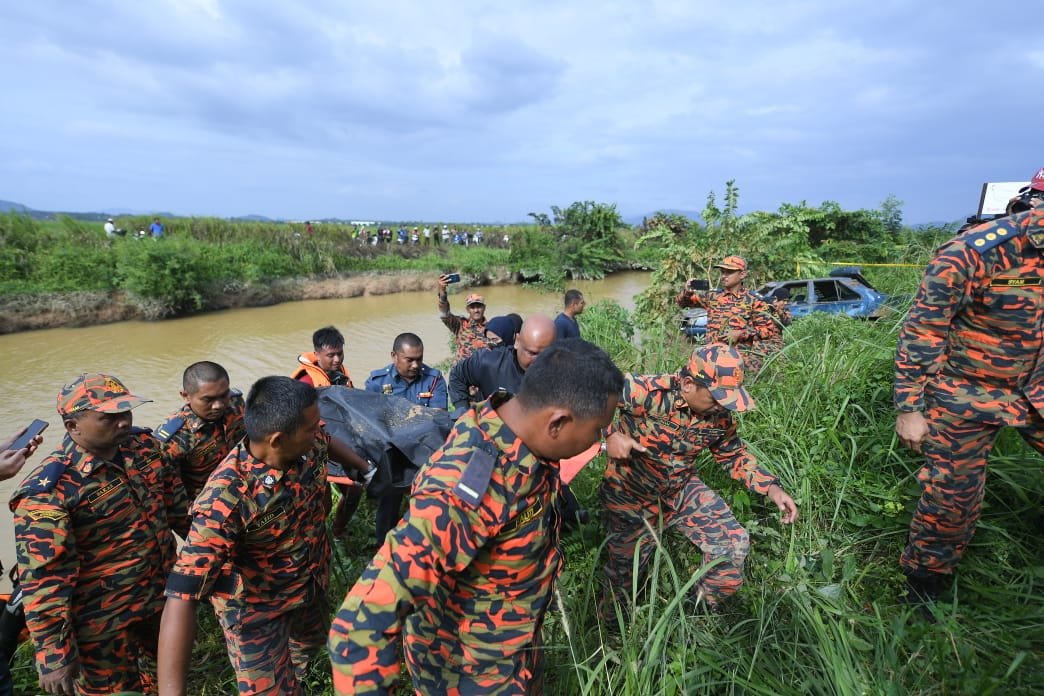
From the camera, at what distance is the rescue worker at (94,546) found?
6.13 feet

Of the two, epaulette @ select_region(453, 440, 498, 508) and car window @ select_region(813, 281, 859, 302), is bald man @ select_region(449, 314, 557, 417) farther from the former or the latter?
car window @ select_region(813, 281, 859, 302)

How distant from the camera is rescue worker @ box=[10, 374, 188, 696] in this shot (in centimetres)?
187

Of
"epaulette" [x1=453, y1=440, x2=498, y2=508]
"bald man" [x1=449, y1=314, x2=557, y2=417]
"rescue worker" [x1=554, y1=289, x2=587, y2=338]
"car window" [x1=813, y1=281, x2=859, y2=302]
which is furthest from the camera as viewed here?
"car window" [x1=813, y1=281, x2=859, y2=302]

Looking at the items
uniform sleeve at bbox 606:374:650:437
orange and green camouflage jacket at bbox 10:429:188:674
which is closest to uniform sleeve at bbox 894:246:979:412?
uniform sleeve at bbox 606:374:650:437

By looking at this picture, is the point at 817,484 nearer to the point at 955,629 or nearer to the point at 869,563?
the point at 869,563

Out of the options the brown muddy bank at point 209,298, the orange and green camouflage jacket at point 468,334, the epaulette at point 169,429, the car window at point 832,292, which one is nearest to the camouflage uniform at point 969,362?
the epaulette at point 169,429

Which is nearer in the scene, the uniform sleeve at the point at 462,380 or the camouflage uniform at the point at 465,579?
the camouflage uniform at the point at 465,579

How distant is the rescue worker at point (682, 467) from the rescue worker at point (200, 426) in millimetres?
2126

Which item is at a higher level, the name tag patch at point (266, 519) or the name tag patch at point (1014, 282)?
the name tag patch at point (1014, 282)

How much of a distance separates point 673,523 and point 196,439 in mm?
2612

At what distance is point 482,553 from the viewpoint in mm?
1357

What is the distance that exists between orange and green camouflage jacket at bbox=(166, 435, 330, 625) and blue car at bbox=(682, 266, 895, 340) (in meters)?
6.19

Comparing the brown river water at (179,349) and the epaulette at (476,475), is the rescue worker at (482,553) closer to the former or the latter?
the epaulette at (476,475)

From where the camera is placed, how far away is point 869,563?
8.64 feet
